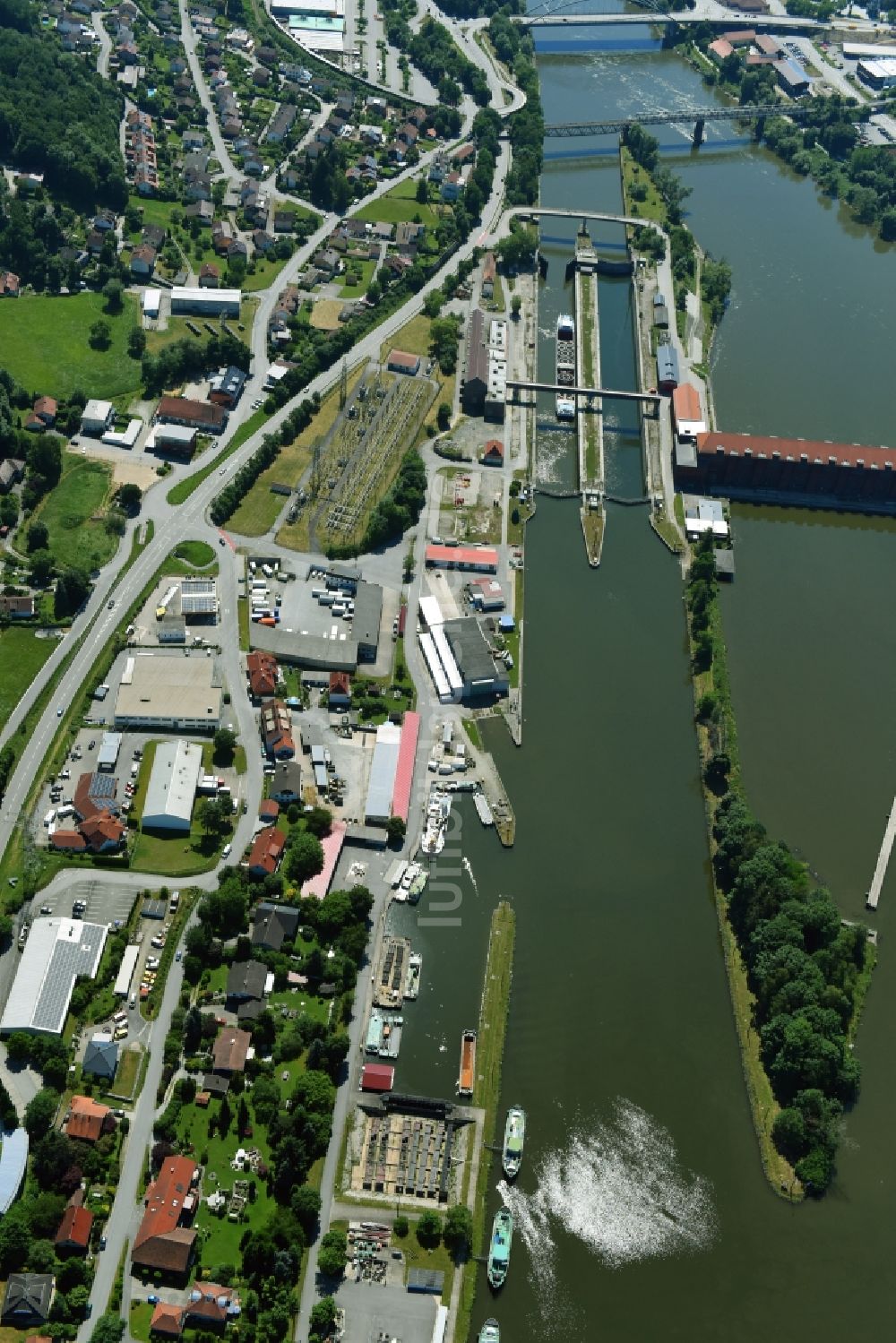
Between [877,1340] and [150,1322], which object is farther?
[877,1340]

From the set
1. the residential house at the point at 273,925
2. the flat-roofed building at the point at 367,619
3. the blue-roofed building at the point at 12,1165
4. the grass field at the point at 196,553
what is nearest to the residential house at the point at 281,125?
the grass field at the point at 196,553

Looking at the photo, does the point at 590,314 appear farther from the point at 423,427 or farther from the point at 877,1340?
the point at 877,1340

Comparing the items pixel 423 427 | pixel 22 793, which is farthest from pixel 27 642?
pixel 423 427

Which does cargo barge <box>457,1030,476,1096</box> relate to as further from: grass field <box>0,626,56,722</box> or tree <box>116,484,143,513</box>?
tree <box>116,484,143,513</box>

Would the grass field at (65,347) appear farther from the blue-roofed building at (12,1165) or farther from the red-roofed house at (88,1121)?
the blue-roofed building at (12,1165)

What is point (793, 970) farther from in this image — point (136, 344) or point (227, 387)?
point (136, 344)

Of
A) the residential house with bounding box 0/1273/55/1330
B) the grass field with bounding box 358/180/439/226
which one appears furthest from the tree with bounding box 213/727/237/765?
the grass field with bounding box 358/180/439/226
